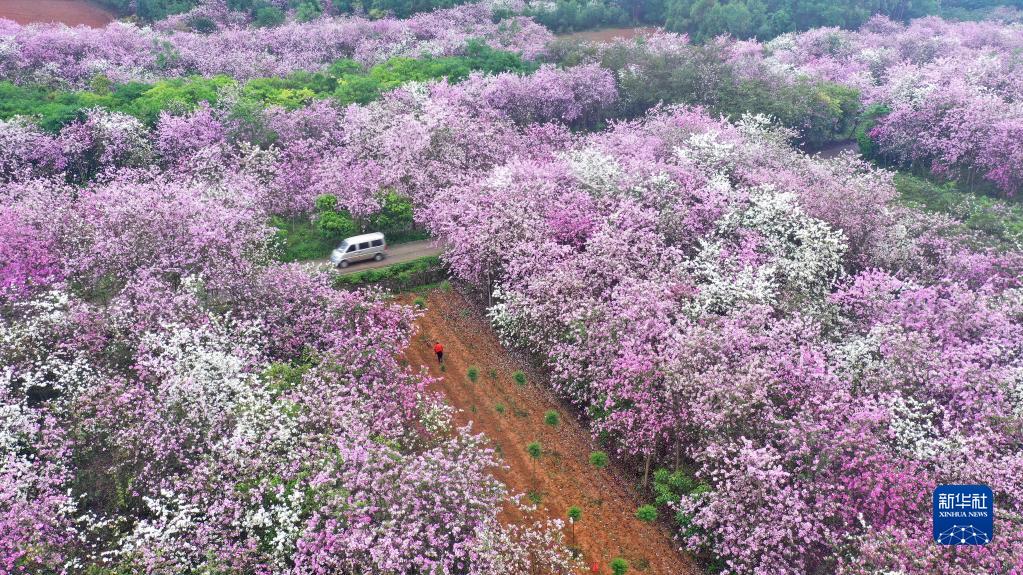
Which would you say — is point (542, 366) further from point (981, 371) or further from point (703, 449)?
point (981, 371)

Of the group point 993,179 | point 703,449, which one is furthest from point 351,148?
point 993,179

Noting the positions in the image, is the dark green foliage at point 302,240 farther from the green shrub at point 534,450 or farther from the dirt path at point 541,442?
the green shrub at point 534,450

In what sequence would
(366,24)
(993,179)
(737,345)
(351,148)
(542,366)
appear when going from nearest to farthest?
(737,345) → (542,366) → (351,148) → (993,179) → (366,24)

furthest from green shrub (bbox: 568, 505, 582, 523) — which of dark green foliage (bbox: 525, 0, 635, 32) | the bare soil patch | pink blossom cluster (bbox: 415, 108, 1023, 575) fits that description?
the bare soil patch

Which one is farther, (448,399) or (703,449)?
(448,399)
